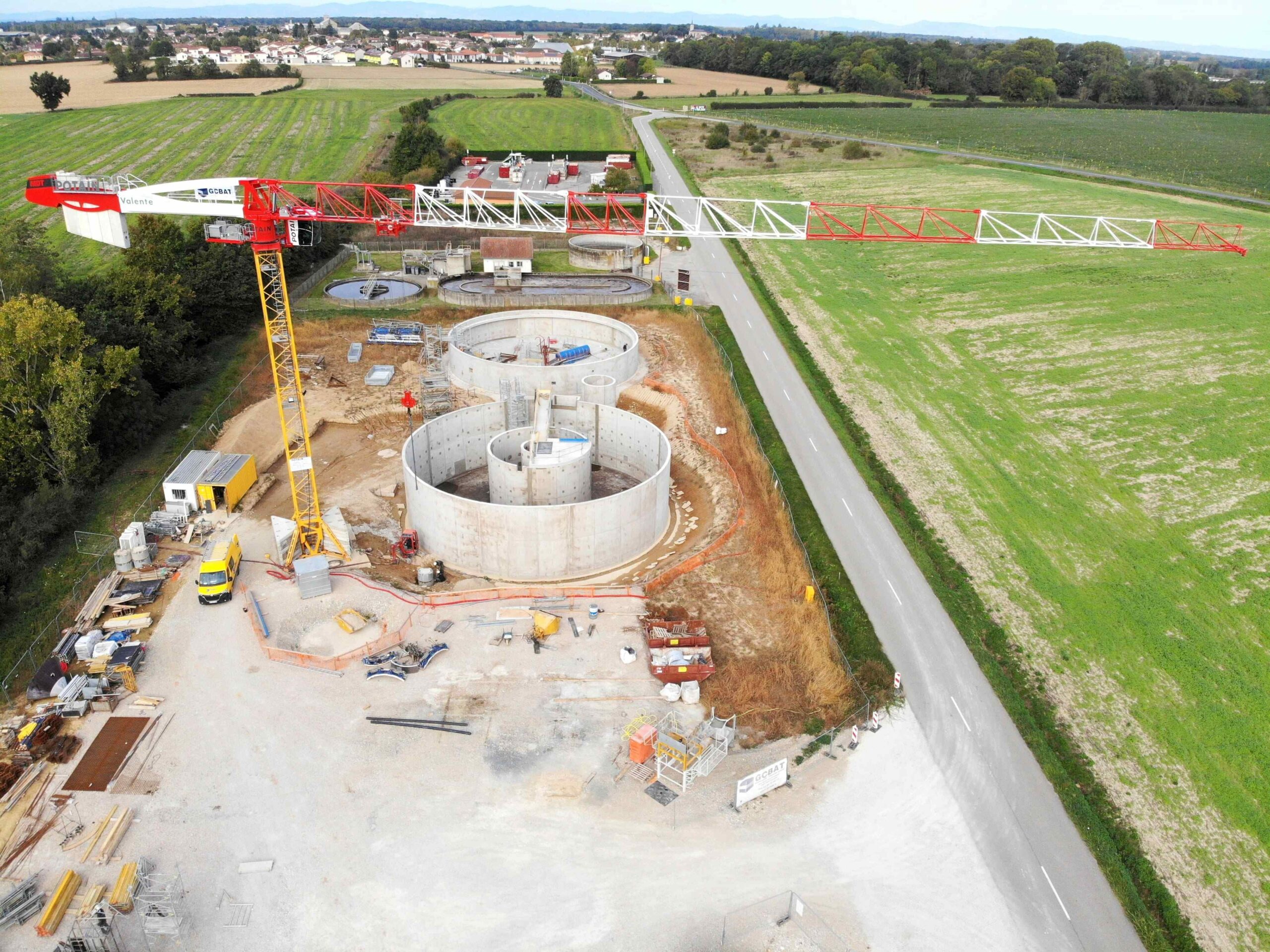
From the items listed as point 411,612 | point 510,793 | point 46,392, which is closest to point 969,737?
point 510,793

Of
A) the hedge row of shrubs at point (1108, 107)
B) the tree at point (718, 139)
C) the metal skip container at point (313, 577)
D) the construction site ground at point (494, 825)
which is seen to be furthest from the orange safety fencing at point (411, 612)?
the hedge row of shrubs at point (1108, 107)

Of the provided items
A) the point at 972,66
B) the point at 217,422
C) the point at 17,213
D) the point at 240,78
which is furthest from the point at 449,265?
the point at 972,66

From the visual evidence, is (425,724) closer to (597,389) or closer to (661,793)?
(661,793)

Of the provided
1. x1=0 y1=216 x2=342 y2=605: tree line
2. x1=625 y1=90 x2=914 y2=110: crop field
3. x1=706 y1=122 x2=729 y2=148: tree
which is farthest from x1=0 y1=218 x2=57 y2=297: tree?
x1=625 y1=90 x2=914 y2=110: crop field

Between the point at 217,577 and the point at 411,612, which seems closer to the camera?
the point at 411,612

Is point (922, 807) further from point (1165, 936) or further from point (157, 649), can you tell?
point (157, 649)

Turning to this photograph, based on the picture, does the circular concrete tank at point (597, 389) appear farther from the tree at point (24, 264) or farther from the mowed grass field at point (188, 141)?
the mowed grass field at point (188, 141)
